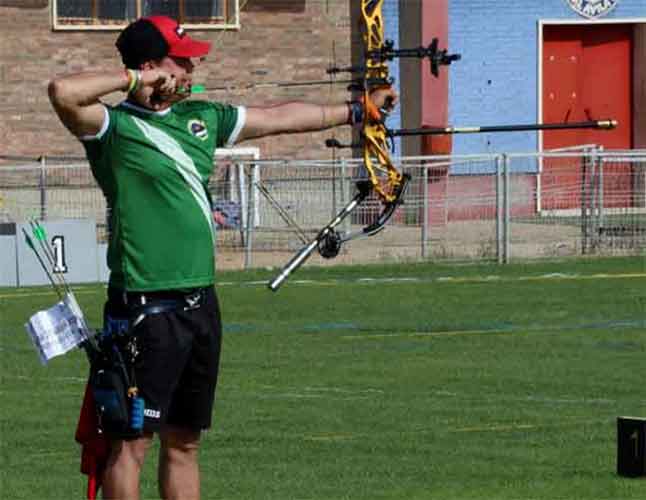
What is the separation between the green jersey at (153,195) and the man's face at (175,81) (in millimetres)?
39

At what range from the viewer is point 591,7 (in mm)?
32562

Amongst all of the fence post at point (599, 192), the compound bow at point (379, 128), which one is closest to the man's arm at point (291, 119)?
the compound bow at point (379, 128)

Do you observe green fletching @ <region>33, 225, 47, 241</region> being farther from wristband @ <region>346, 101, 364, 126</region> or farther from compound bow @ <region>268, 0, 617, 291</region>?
wristband @ <region>346, 101, 364, 126</region>

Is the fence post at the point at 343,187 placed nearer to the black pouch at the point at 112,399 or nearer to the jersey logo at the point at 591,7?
the jersey logo at the point at 591,7

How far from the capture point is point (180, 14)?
3173 cm

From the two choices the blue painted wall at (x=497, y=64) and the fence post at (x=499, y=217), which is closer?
the fence post at (x=499, y=217)

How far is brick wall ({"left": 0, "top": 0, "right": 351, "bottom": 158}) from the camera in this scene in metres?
31.1

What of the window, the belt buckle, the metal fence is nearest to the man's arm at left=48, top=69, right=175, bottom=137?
the belt buckle

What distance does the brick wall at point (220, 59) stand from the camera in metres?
31.1

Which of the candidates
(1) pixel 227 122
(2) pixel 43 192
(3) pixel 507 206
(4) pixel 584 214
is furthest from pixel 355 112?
(2) pixel 43 192

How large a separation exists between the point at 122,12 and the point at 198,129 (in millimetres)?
23907

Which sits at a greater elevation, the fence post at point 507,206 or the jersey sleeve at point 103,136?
the jersey sleeve at point 103,136

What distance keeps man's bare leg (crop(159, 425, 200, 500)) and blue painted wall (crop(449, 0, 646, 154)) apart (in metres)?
23.8

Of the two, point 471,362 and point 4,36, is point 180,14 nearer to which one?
point 4,36
